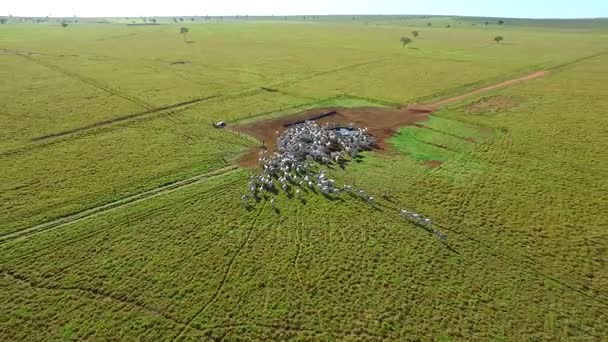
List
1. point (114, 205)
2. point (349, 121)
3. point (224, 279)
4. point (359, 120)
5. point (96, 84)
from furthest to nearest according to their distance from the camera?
point (96, 84)
point (359, 120)
point (349, 121)
point (114, 205)
point (224, 279)

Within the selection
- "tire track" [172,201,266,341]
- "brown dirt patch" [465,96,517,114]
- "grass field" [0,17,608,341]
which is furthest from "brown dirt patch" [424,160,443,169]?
"brown dirt patch" [465,96,517,114]

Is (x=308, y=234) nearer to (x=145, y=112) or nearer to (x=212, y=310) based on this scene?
(x=212, y=310)

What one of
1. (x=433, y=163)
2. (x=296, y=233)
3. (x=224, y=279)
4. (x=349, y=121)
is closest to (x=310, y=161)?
(x=296, y=233)

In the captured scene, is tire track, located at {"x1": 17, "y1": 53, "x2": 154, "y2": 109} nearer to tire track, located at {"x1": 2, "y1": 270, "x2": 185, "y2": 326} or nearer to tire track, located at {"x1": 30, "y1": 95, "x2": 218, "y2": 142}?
tire track, located at {"x1": 30, "y1": 95, "x2": 218, "y2": 142}

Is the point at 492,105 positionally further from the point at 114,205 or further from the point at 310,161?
the point at 114,205

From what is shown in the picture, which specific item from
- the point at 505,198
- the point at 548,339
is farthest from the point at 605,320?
the point at 505,198

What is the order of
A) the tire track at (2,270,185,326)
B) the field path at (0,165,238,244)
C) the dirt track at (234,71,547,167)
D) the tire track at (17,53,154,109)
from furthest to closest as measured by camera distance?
the tire track at (17,53,154,109), the dirt track at (234,71,547,167), the field path at (0,165,238,244), the tire track at (2,270,185,326)
